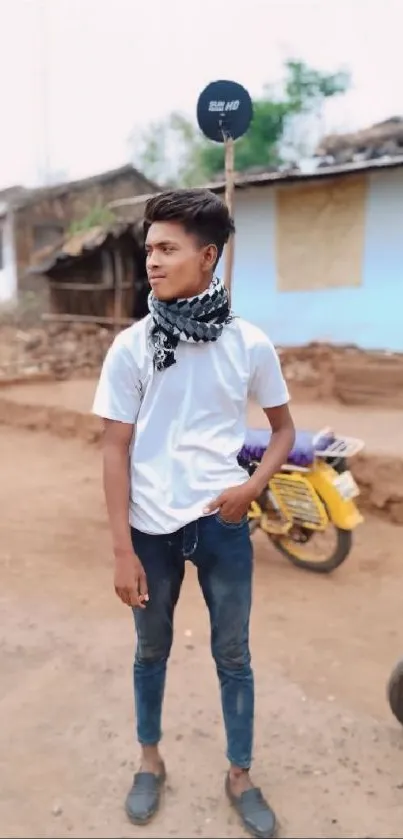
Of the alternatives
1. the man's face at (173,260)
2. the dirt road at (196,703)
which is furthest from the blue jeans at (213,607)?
the man's face at (173,260)

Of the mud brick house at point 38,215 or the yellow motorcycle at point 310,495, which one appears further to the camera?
the mud brick house at point 38,215

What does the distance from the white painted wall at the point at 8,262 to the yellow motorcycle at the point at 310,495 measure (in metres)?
15.8

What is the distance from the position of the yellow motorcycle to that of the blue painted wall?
4.43m

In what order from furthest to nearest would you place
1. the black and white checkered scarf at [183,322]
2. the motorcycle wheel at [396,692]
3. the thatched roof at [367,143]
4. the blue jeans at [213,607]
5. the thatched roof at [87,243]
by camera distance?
the thatched roof at [87,243] < the thatched roof at [367,143] < the motorcycle wheel at [396,692] < the blue jeans at [213,607] < the black and white checkered scarf at [183,322]

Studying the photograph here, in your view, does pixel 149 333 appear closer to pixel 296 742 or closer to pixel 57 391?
pixel 296 742

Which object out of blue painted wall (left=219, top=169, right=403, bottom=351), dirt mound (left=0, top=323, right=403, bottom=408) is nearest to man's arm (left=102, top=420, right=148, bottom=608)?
dirt mound (left=0, top=323, right=403, bottom=408)

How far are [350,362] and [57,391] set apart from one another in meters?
4.03

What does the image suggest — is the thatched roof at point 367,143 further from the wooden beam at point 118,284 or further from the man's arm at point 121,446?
the man's arm at point 121,446

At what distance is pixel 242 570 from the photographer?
80.7 inches

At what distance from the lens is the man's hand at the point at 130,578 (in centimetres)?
198

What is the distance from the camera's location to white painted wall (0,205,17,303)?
62.8 feet

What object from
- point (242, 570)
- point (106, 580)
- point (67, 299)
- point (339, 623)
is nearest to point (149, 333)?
point (242, 570)

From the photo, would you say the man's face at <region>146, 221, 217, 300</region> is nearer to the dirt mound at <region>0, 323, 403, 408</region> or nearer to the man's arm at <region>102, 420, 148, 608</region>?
the man's arm at <region>102, 420, 148, 608</region>

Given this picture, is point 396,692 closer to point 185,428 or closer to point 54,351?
point 185,428
